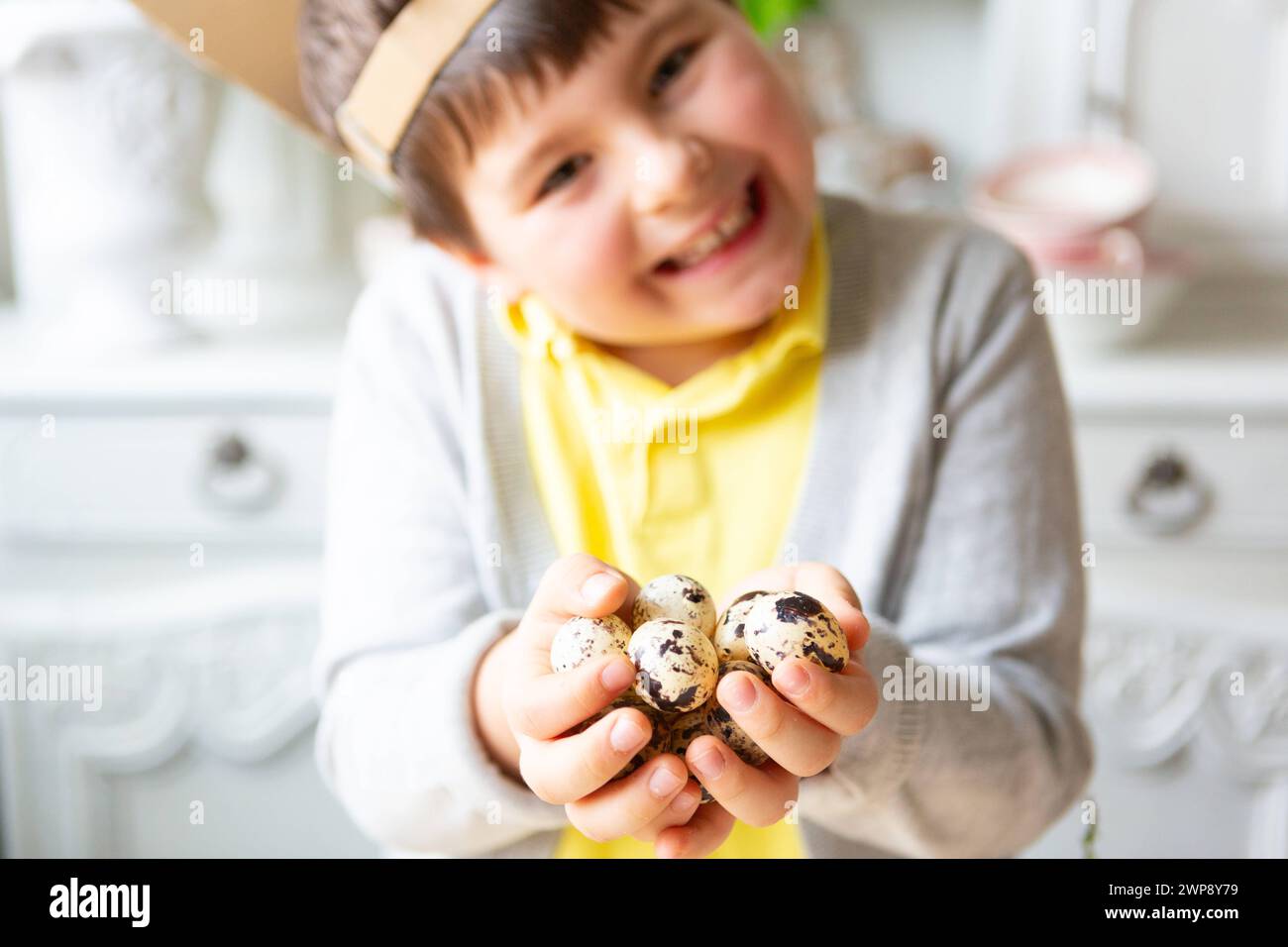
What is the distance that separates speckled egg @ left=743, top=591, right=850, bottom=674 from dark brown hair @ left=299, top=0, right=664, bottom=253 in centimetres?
29

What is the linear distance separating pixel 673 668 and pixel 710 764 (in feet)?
0.13

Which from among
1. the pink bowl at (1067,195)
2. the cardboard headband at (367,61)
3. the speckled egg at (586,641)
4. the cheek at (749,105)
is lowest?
the speckled egg at (586,641)

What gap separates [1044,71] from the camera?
1.38m

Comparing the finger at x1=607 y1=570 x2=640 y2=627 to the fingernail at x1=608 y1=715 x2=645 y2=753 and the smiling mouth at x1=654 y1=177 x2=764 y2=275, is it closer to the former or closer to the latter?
the fingernail at x1=608 y1=715 x2=645 y2=753

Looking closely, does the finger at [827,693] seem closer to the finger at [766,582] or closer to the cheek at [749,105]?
the finger at [766,582]

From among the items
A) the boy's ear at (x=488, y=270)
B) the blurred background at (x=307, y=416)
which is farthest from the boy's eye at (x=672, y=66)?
the blurred background at (x=307, y=416)

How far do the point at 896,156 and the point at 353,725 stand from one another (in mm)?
904

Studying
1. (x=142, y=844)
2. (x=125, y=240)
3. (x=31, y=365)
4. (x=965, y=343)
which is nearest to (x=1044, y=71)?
(x=965, y=343)

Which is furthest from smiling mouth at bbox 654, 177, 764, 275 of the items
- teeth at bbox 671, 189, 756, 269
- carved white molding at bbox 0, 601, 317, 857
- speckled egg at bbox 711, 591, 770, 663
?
carved white molding at bbox 0, 601, 317, 857

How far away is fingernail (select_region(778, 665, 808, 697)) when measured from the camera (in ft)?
1.62

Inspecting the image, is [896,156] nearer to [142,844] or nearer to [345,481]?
[345,481]

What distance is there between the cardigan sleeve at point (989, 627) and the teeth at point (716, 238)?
0.16 meters

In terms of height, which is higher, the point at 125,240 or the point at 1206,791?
the point at 125,240

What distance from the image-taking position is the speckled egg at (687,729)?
56 centimetres
